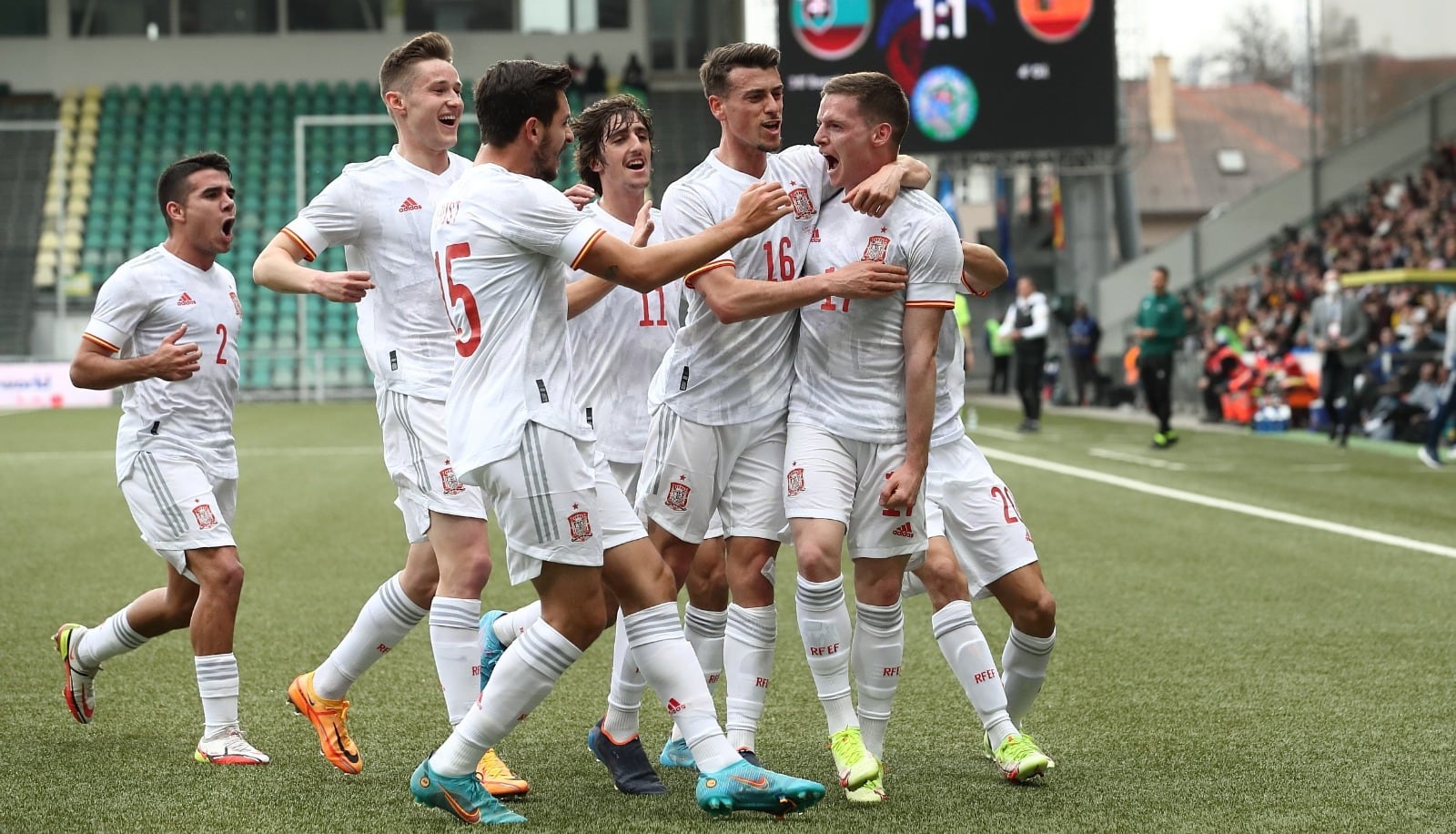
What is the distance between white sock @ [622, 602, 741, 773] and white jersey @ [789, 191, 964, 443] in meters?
0.79

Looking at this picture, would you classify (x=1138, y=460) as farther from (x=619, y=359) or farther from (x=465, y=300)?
(x=465, y=300)

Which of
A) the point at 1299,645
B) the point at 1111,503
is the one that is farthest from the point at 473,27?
the point at 1299,645

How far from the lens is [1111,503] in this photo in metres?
13.4

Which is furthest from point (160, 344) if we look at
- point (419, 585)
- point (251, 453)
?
point (251, 453)

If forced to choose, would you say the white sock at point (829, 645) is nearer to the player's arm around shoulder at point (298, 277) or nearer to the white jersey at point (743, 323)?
the white jersey at point (743, 323)

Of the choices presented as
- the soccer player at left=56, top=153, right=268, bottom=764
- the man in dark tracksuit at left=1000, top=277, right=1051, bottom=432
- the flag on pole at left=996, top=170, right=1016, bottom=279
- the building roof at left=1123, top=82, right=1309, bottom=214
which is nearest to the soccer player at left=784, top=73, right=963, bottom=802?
the soccer player at left=56, top=153, right=268, bottom=764

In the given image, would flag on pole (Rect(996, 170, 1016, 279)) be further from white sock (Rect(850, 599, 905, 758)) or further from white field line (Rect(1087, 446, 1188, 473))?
white sock (Rect(850, 599, 905, 758))

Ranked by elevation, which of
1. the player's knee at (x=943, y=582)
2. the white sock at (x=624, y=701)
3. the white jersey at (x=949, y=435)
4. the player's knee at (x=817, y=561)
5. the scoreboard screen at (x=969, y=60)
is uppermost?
the scoreboard screen at (x=969, y=60)

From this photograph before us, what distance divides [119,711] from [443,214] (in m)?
2.77

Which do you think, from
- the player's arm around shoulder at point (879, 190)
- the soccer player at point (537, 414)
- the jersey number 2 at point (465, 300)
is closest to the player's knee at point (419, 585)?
the soccer player at point (537, 414)

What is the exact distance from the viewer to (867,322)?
16.1ft

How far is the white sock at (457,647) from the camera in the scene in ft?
16.6

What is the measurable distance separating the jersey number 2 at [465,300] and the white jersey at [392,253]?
92cm

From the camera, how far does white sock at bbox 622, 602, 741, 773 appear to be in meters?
4.48
